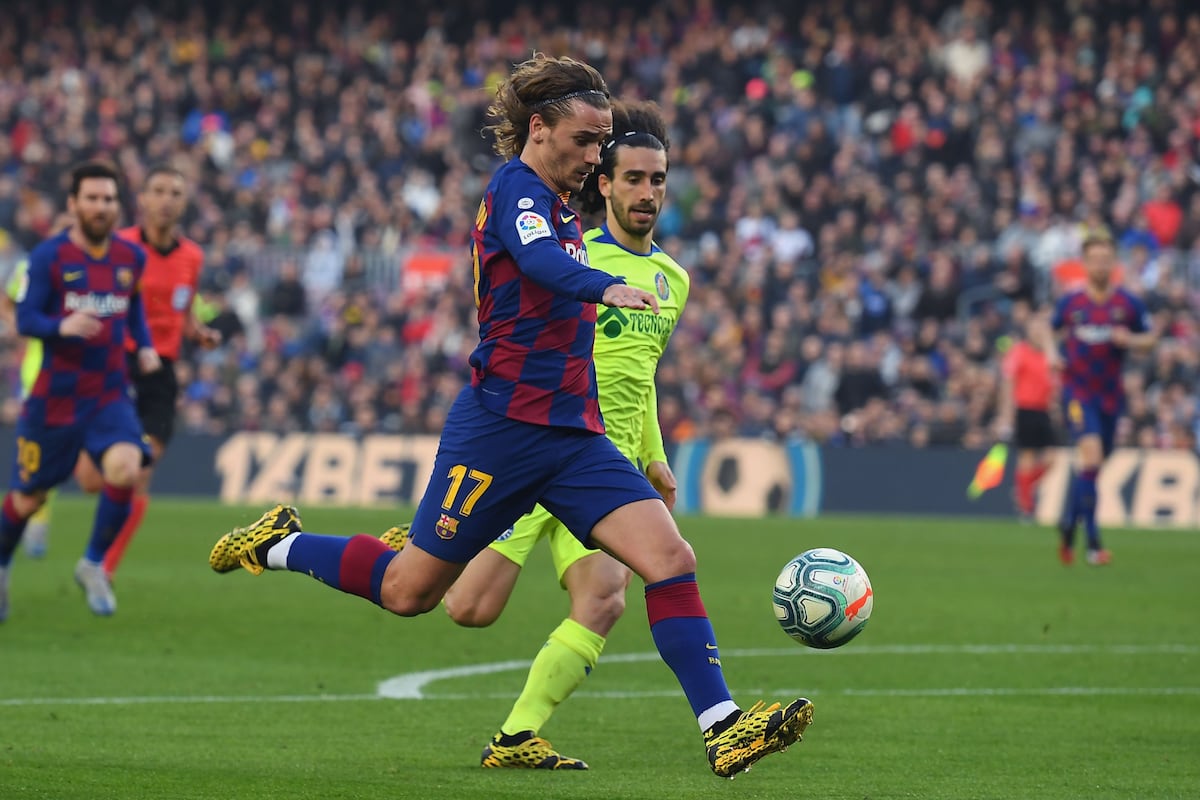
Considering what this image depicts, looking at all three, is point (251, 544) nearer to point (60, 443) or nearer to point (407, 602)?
point (407, 602)

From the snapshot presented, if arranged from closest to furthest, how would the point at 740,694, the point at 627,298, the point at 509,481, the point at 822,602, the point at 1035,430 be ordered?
1. the point at 627,298
2. the point at 509,481
3. the point at 822,602
4. the point at 740,694
5. the point at 1035,430

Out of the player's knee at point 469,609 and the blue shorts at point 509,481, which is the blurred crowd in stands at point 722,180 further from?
the blue shorts at point 509,481

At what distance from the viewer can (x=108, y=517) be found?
11.4 metres

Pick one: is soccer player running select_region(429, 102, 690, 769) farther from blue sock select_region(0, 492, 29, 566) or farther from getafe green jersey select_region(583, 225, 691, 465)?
blue sock select_region(0, 492, 29, 566)

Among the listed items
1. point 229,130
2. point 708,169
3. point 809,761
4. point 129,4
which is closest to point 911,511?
point 708,169

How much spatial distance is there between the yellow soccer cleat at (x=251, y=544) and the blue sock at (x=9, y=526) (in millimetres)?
4528

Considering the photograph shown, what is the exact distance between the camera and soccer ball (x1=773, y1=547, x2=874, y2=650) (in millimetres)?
6484

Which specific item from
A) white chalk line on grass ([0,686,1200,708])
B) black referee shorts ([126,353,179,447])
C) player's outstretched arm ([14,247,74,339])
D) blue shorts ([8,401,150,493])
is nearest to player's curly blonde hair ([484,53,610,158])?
white chalk line on grass ([0,686,1200,708])

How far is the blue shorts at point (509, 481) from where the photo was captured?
240 inches

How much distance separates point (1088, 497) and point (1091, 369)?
3.55 ft

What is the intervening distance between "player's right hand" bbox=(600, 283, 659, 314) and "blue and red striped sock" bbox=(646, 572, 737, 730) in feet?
3.34

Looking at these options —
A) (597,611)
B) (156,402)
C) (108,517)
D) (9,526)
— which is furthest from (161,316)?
(597,611)

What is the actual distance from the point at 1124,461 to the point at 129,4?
→ 71.0 feet

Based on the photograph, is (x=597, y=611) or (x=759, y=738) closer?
(x=759, y=738)
